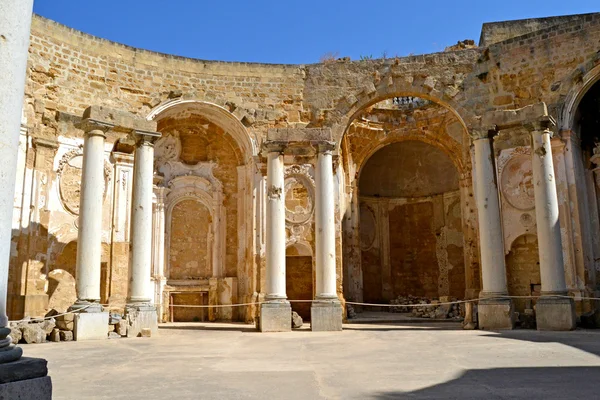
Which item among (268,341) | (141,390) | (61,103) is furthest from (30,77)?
(141,390)

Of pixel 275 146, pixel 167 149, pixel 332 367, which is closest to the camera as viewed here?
pixel 332 367

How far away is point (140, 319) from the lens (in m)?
12.8

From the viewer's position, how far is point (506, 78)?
1636cm

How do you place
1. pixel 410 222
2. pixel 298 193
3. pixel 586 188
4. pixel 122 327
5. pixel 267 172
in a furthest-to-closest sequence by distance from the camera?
pixel 410 222
pixel 298 193
pixel 586 188
pixel 267 172
pixel 122 327

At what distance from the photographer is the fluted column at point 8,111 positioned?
4141 mm

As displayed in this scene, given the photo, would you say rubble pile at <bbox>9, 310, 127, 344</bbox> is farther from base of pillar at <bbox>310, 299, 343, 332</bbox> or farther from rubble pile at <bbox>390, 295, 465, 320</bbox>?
rubble pile at <bbox>390, 295, 465, 320</bbox>

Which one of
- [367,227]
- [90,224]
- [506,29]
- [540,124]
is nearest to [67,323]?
[90,224]

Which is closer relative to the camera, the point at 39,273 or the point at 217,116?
the point at 39,273

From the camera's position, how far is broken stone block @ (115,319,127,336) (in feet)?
40.9

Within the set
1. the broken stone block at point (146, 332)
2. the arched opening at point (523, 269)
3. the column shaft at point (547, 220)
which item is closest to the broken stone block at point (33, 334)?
the broken stone block at point (146, 332)

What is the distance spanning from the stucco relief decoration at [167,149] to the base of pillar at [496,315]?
11231mm

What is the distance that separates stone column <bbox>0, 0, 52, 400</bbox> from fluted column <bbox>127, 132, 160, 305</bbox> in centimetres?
905

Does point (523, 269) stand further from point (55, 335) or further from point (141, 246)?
point (55, 335)

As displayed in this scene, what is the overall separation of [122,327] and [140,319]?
17.5 inches
